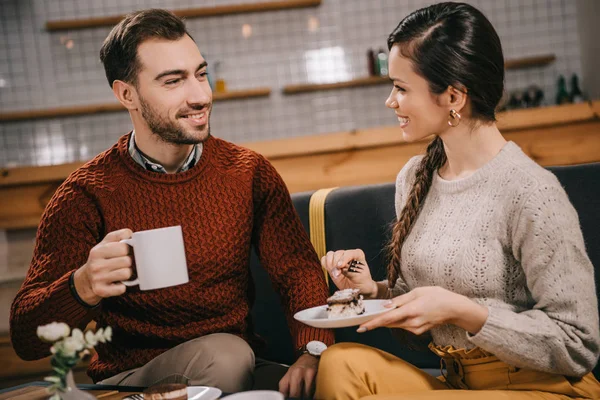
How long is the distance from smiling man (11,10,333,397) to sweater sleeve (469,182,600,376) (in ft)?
1.73

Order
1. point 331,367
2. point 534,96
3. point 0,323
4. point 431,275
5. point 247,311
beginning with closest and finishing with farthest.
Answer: point 331,367
point 431,275
point 247,311
point 0,323
point 534,96

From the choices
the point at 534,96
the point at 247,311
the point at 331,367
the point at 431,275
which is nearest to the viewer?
the point at 331,367

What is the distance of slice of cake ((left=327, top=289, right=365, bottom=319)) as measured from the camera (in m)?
1.27

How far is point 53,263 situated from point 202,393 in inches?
25.0

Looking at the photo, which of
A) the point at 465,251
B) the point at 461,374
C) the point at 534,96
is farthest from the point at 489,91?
the point at 534,96

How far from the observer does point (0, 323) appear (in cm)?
283

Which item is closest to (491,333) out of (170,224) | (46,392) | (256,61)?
(170,224)

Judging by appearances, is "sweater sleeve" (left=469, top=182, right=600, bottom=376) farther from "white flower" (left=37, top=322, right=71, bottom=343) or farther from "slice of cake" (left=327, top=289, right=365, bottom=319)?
"white flower" (left=37, top=322, right=71, bottom=343)

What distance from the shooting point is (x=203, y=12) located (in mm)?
4316

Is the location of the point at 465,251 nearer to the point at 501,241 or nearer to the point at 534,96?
the point at 501,241

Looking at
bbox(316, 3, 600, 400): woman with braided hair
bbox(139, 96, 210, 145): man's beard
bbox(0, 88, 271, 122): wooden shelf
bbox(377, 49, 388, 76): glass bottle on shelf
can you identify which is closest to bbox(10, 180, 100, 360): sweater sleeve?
bbox(139, 96, 210, 145): man's beard

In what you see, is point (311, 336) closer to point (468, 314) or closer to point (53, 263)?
point (468, 314)

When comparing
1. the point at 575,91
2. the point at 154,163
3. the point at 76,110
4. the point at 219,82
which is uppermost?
the point at 219,82

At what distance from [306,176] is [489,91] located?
158 centimetres
